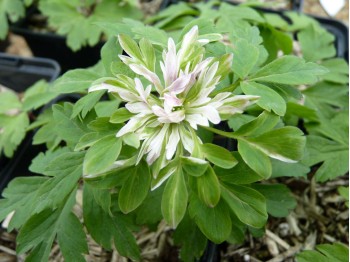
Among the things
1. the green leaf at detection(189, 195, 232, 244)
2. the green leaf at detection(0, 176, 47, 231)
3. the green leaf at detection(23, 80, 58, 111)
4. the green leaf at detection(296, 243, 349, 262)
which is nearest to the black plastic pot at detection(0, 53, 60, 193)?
the green leaf at detection(23, 80, 58, 111)

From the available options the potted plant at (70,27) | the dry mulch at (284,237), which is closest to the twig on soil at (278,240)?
the dry mulch at (284,237)

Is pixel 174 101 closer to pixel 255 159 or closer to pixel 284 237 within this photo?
pixel 255 159

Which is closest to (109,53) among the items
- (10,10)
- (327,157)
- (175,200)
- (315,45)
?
(175,200)

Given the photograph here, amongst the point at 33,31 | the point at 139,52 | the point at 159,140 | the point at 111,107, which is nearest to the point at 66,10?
the point at 33,31

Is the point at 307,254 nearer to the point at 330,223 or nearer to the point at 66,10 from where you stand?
the point at 330,223

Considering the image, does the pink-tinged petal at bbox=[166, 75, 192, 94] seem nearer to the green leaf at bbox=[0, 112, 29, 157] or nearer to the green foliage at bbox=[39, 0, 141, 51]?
the green leaf at bbox=[0, 112, 29, 157]
